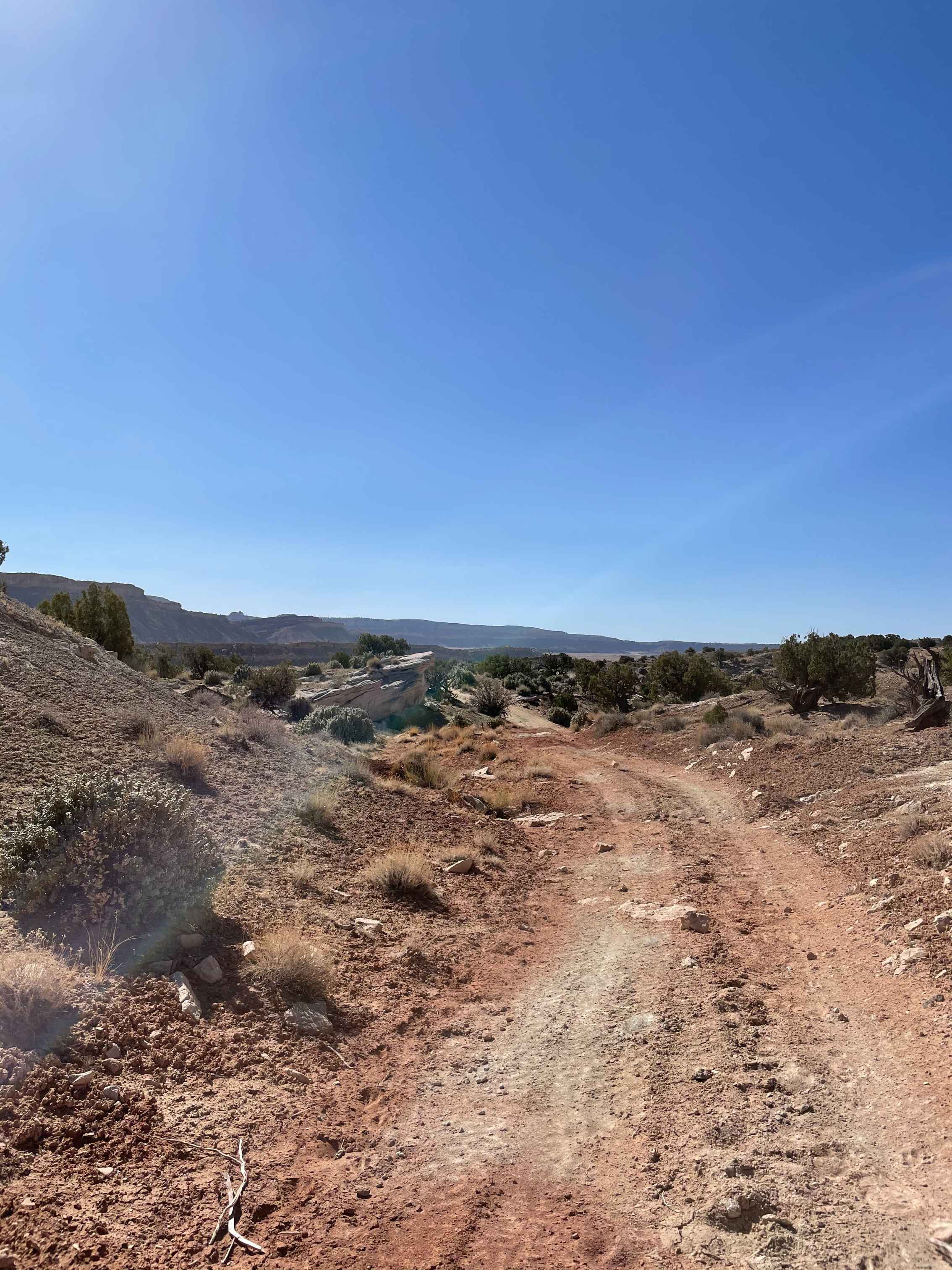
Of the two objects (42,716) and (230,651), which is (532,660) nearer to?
(230,651)

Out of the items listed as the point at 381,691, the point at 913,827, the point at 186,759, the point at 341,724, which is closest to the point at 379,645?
the point at 381,691

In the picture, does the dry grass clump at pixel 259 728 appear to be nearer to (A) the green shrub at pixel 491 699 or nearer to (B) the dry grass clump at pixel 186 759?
(B) the dry grass clump at pixel 186 759

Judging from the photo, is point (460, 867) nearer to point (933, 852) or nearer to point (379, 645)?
point (933, 852)

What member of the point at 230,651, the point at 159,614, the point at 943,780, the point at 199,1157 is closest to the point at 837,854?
the point at 943,780

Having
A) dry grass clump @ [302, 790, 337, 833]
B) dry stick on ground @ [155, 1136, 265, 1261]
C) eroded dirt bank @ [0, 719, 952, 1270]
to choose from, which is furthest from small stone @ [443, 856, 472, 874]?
dry stick on ground @ [155, 1136, 265, 1261]

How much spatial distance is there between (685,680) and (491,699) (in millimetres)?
9945

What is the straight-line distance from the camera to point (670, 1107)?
163 inches

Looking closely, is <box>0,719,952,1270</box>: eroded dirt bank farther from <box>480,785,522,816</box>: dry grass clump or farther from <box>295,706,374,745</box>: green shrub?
<box>295,706,374,745</box>: green shrub

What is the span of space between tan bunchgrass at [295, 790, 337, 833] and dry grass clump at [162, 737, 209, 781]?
1552 millimetres

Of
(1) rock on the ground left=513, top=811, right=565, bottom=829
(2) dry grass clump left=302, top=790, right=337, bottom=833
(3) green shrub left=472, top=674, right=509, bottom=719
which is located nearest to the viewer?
(2) dry grass clump left=302, top=790, right=337, bottom=833

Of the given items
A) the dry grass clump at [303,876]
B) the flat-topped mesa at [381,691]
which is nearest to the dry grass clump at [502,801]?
the dry grass clump at [303,876]

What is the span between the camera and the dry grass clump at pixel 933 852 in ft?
23.9

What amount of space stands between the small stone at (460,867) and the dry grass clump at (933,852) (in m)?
5.56

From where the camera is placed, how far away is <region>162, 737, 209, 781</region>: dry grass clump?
Result: 9703mm
